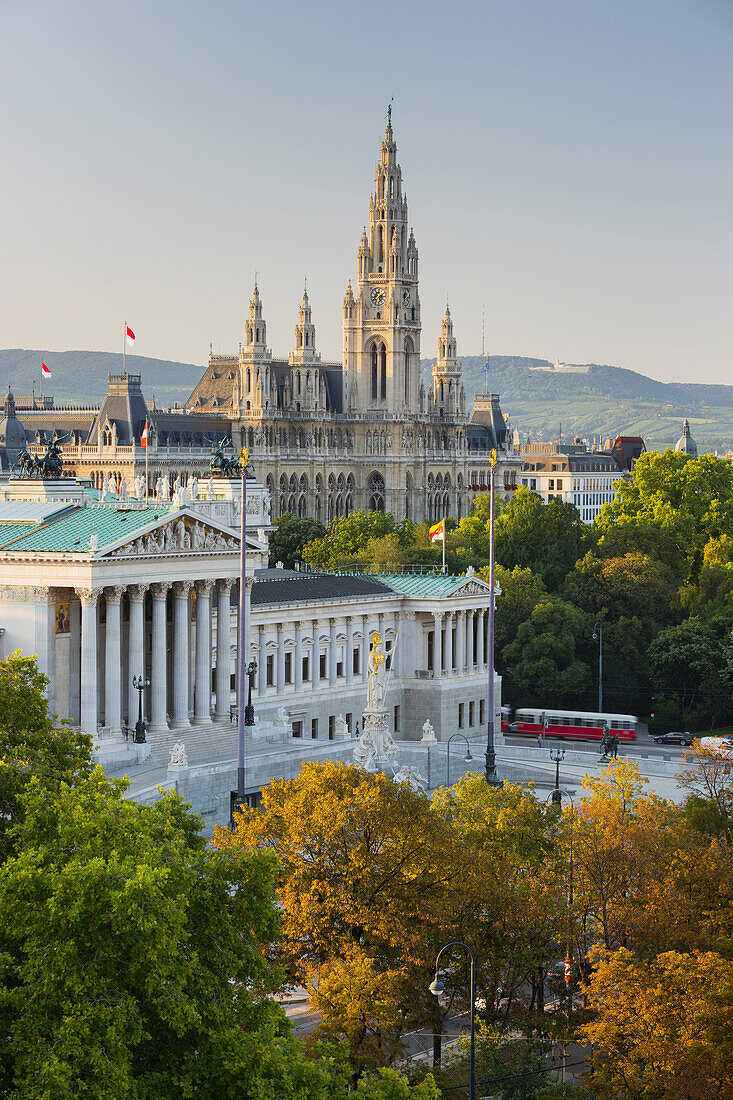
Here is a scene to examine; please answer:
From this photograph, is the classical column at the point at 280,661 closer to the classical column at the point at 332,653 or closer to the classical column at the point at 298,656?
the classical column at the point at 298,656

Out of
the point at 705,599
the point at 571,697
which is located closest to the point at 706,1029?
the point at 571,697

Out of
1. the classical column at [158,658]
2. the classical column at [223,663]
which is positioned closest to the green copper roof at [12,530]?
the classical column at [158,658]

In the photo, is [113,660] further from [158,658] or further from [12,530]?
[12,530]

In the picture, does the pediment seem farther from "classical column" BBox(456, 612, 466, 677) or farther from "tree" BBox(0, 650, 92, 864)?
"tree" BBox(0, 650, 92, 864)

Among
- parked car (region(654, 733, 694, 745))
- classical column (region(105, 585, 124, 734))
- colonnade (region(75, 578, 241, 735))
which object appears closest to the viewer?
colonnade (region(75, 578, 241, 735))

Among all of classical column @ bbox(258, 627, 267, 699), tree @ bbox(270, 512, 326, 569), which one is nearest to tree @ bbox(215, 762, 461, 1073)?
classical column @ bbox(258, 627, 267, 699)

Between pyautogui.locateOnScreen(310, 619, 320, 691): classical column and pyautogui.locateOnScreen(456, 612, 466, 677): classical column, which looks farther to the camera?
pyautogui.locateOnScreen(456, 612, 466, 677): classical column
